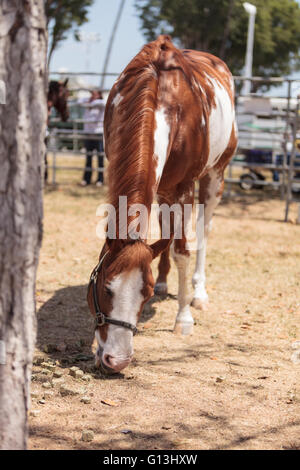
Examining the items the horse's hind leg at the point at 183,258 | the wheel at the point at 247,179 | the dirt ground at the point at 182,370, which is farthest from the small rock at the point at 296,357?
the wheel at the point at 247,179

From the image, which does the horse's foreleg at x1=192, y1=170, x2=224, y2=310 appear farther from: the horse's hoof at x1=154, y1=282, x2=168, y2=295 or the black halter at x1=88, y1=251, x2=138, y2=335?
the black halter at x1=88, y1=251, x2=138, y2=335

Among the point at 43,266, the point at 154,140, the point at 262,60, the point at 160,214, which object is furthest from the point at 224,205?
the point at 262,60

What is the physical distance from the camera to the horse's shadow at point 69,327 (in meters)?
3.78

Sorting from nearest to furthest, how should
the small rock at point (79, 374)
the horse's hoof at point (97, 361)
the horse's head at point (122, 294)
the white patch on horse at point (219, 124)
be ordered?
1. the horse's head at point (122, 294)
2. the horse's hoof at point (97, 361)
3. the small rock at point (79, 374)
4. the white patch on horse at point (219, 124)

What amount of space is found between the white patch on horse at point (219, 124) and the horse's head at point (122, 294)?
1.92 metres

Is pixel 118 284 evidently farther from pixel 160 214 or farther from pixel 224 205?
pixel 224 205

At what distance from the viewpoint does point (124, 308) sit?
307 centimetres

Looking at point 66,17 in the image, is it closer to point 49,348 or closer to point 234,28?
point 234,28

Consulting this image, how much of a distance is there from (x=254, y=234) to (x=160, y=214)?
4.47m

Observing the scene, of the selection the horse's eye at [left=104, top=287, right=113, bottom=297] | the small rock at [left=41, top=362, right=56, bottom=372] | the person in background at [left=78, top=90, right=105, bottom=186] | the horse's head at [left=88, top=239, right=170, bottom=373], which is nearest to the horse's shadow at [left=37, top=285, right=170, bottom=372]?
the small rock at [left=41, top=362, right=56, bottom=372]

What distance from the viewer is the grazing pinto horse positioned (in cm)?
307

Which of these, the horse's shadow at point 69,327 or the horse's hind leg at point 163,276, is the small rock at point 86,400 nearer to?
the horse's shadow at point 69,327

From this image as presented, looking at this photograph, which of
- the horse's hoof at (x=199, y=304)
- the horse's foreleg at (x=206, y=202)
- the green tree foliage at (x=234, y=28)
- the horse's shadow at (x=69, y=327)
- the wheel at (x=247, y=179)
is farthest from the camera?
the green tree foliage at (x=234, y=28)

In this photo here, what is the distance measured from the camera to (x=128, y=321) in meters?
3.08
